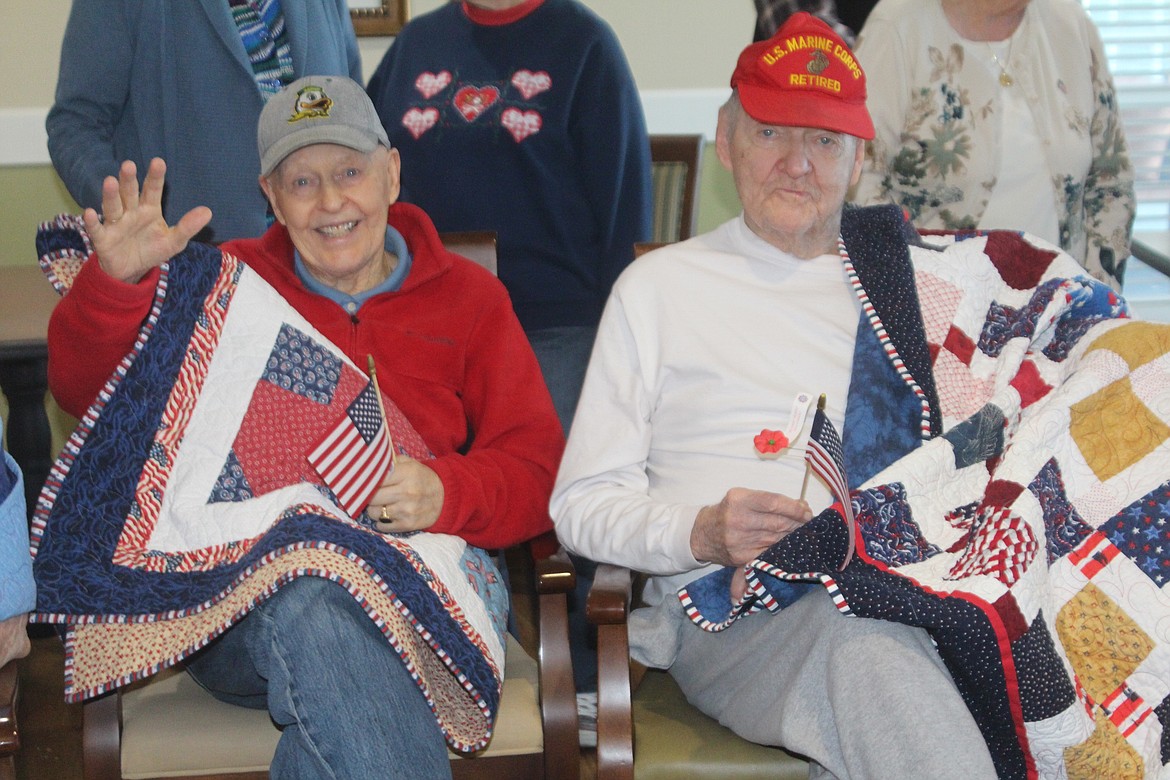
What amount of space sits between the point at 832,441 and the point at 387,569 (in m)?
0.67

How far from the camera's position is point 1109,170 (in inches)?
108

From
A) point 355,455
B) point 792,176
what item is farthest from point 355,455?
point 792,176

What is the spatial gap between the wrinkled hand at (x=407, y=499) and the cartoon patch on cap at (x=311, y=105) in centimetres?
61

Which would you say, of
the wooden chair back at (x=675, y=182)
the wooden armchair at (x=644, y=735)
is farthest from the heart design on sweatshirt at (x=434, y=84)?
the wooden armchair at (x=644, y=735)

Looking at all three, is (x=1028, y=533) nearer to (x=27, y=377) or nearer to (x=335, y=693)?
(x=335, y=693)

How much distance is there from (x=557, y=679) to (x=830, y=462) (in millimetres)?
539

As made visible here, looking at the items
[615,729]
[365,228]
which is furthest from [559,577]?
[365,228]

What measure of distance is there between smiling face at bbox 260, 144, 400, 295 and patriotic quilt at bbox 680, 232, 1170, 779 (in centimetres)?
83

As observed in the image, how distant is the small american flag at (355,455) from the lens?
183 centimetres

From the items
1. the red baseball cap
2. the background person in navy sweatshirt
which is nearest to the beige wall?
the background person in navy sweatshirt

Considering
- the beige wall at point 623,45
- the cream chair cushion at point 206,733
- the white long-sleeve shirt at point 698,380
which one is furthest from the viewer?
the beige wall at point 623,45

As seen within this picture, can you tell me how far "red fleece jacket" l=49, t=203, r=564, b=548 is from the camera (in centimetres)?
212

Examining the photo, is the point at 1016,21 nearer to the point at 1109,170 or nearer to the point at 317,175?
the point at 1109,170

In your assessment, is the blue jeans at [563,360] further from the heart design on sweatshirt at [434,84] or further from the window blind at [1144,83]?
the window blind at [1144,83]
